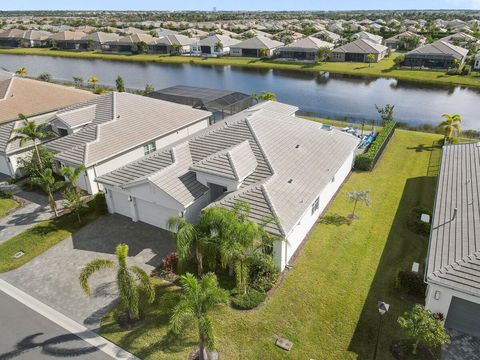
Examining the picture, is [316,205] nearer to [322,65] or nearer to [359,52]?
[322,65]

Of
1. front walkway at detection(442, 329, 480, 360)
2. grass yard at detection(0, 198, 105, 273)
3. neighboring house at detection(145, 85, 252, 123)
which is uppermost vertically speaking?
neighboring house at detection(145, 85, 252, 123)

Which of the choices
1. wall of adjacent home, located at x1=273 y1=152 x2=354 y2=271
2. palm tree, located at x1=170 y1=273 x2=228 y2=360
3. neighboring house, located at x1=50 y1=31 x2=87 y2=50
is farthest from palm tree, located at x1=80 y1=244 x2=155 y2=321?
neighboring house, located at x1=50 y1=31 x2=87 y2=50

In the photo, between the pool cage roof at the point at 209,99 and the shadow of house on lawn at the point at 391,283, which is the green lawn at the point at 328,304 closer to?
the shadow of house on lawn at the point at 391,283

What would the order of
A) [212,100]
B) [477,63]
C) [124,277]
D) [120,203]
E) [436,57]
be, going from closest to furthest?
[124,277]
[120,203]
[212,100]
[477,63]
[436,57]

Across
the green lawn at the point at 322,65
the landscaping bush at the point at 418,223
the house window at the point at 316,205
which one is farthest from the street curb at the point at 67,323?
the green lawn at the point at 322,65

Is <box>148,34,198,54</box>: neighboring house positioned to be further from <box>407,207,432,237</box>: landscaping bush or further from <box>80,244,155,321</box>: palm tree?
<box>80,244,155,321</box>: palm tree

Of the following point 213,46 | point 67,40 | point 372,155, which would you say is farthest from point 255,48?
point 372,155

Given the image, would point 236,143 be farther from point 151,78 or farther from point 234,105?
point 151,78
